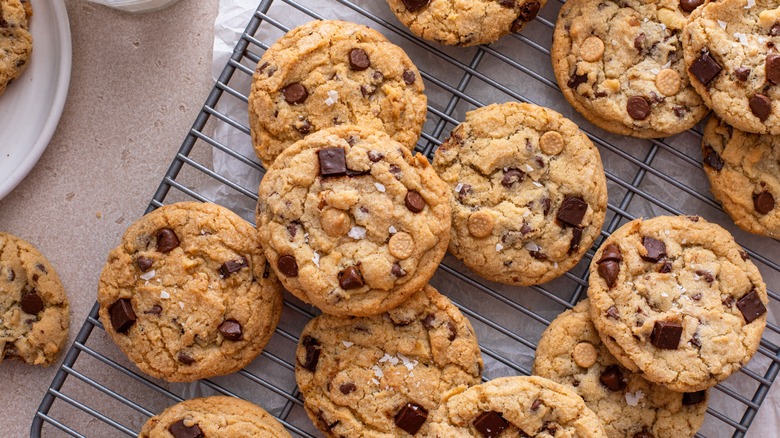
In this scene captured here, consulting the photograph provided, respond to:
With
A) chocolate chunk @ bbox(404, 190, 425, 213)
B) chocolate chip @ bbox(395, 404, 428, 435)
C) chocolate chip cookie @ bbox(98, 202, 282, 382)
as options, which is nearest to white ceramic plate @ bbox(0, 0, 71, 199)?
chocolate chip cookie @ bbox(98, 202, 282, 382)

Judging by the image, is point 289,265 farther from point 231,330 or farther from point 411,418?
point 411,418

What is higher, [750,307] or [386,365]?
[750,307]

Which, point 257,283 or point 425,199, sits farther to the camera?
point 257,283

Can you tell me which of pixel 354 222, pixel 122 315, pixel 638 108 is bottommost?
pixel 122 315

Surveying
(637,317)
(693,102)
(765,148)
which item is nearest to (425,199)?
(637,317)

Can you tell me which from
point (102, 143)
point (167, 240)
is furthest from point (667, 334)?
point (102, 143)

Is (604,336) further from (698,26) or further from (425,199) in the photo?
(698,26)

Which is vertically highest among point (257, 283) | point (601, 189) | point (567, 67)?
point (567, 67)
